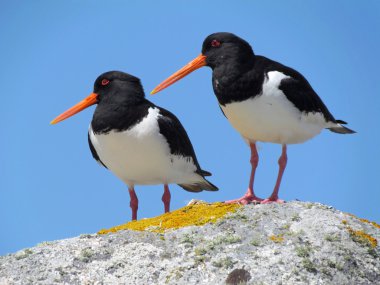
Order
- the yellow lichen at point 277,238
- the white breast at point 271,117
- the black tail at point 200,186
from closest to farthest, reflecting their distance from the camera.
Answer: the yellow lichen at point 277,238 → the white breast at point 271,117 → the black tail at point 200,186

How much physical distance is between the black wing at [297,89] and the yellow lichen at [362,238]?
2.19 m

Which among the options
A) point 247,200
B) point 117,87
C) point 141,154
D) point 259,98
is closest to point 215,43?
point 259,98

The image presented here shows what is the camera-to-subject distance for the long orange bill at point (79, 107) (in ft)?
35.4

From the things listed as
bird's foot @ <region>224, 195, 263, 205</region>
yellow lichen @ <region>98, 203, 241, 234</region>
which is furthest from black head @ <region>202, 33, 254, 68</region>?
yellow lichen @ <region>98, 203, 241, 234</region>

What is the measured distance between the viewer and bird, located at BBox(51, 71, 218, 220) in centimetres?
991

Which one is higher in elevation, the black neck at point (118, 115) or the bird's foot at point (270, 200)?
the black neck at point (118, 115)

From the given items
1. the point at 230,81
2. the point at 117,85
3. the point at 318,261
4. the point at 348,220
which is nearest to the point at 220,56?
the point at 230,81

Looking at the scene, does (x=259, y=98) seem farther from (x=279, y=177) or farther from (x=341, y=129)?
(x=341, y=129)

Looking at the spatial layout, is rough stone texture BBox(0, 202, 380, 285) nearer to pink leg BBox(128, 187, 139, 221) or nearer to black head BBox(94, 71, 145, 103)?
pink leg BBox(128, 187, 139, 221)

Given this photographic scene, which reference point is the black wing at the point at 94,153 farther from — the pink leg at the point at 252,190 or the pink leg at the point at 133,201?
the pink leg at the point at 252,190

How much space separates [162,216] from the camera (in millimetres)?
8617

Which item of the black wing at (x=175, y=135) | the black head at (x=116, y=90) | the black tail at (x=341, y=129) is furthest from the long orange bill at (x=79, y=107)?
the black tail at (x=341, y=129)

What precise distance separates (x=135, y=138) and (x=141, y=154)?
0.87ft

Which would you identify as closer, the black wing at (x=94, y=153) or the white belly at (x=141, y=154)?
the white belly at (x=141, y=154)
